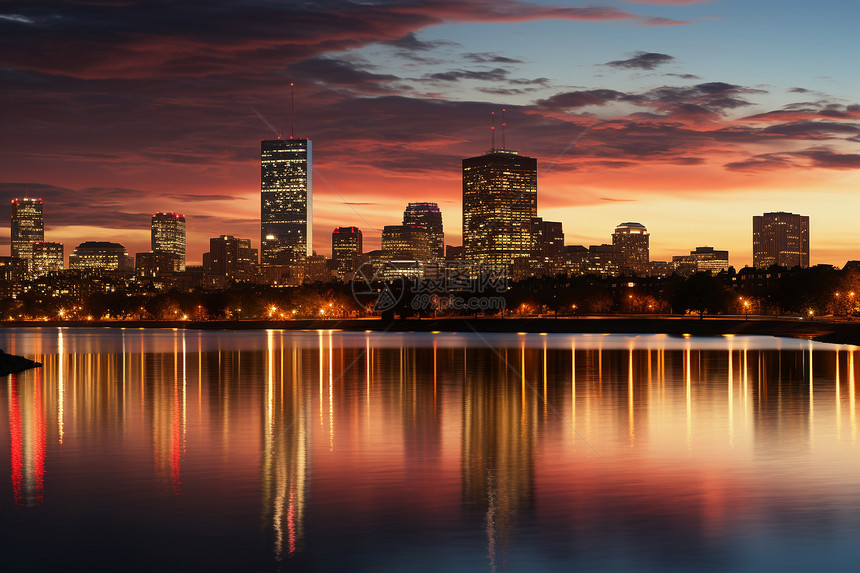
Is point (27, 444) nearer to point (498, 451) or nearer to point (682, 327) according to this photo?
point (498, 451)

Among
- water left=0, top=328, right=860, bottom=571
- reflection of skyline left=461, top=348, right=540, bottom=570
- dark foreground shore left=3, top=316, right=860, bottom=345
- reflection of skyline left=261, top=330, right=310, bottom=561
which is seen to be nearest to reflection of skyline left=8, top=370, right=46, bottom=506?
water left=0, top=328, right=860, bottom=571

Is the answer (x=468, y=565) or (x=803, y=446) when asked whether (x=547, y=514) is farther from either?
(x=803, y=446)

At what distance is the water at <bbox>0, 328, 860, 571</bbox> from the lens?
16.8 meters

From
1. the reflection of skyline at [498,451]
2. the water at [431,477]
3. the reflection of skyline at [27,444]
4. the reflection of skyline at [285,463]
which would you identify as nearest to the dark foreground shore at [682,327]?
the reflection of skyline at [498,451]

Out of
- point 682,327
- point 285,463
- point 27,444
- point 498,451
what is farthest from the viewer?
point 682,327

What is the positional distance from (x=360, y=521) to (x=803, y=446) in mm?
15843

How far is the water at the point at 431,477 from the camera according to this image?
55.0 ft

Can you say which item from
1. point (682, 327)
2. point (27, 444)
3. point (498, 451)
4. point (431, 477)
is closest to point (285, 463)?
point (431, 477)

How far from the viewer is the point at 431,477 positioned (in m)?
23.8

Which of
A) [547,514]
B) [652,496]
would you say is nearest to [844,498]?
[652,496]

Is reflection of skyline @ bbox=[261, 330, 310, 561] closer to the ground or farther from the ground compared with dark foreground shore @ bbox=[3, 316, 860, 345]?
farther from the ground

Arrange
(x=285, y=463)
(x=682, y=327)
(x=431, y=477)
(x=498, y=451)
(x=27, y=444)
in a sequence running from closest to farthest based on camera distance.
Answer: (x=431, y=477) < (x=285, y=463) < (x=498, y=451) < (x=27, y=444) < (x=682, y=327)

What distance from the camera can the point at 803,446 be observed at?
94.5 feet

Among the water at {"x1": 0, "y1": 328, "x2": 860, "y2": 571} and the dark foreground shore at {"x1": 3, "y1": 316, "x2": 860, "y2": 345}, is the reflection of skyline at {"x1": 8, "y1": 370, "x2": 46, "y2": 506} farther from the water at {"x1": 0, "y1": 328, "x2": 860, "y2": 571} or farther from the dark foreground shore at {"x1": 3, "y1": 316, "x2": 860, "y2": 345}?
the dark foreground shore at {"x1": 3, "y1": 316, "x2": 860, "y2": 345}
